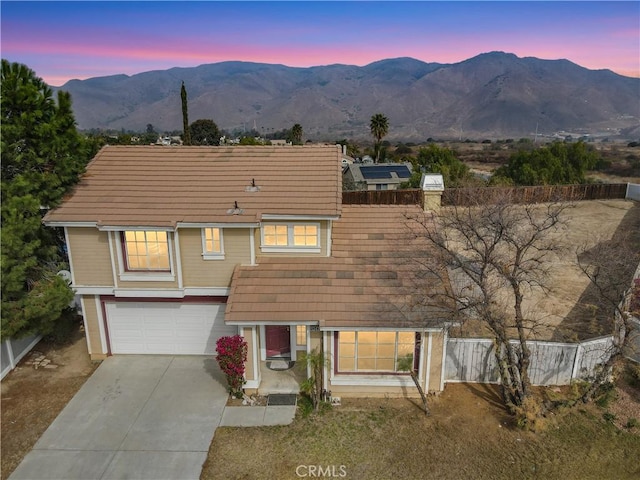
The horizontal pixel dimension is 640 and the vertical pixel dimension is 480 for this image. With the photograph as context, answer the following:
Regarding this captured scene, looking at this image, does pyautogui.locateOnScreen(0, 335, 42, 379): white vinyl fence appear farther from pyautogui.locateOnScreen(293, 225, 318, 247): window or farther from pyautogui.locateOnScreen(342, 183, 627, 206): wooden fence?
pyautogui.locateOnScreen(342, 183, 627, 206): wooden fence

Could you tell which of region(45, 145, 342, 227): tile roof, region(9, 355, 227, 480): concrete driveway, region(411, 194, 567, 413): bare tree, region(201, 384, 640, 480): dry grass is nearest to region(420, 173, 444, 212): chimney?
region(411, 194, 567, 413): bare tree

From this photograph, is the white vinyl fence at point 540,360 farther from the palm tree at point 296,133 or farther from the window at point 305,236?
the palm tree at point 296,133

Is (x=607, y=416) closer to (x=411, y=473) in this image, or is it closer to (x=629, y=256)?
(x=629, y=256)

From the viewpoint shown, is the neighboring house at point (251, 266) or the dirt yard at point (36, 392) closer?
the dirt yard at point (36, 392)

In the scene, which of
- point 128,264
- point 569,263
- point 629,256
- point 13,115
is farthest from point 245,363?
point 569,263

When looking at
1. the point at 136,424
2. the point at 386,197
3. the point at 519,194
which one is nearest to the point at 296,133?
the point at 386,197

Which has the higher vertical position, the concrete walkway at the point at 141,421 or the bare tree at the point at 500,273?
the bare tree at the point at 500,273

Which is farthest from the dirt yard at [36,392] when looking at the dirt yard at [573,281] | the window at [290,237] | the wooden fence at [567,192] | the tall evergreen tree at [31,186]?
the wooden fence at [567,192]
